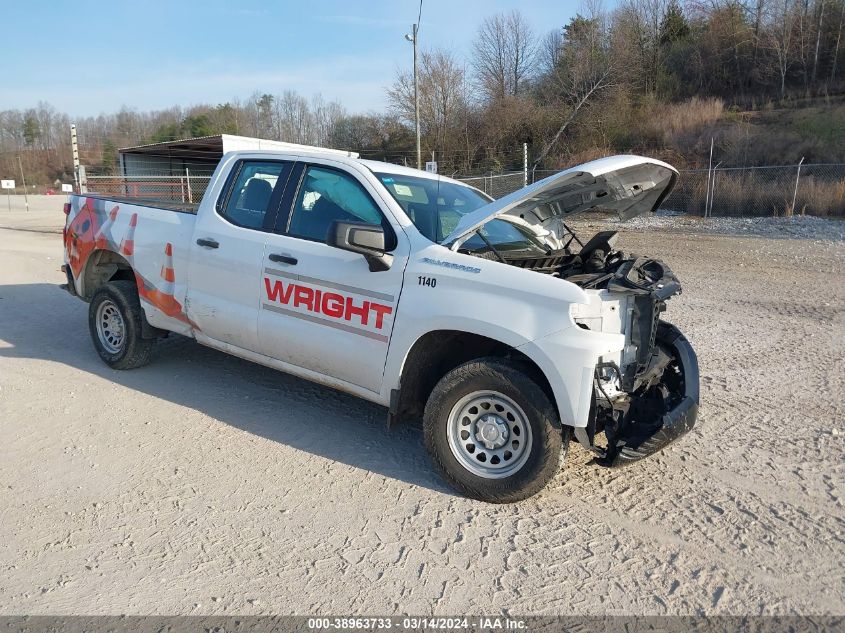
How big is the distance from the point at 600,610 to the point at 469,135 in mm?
38344

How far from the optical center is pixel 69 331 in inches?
288

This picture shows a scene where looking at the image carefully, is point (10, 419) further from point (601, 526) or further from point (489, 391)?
point (601, 526)

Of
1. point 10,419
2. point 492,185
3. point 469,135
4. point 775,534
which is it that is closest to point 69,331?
point 10,419

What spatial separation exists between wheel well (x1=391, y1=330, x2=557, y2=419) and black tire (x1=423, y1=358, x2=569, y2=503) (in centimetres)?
18

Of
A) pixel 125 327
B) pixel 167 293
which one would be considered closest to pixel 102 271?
pixel 125 327

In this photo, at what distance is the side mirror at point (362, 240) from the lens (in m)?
Answer: 3.78

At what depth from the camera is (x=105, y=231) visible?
5.77 metres

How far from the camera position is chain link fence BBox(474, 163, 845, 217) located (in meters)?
20.5

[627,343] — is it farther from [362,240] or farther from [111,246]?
[111,246]

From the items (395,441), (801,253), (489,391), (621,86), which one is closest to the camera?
(489,391)

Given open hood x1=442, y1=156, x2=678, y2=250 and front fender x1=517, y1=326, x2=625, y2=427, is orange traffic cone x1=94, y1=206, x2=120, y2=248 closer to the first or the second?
open hood x1=442, y1=156, x2=678, y2=250

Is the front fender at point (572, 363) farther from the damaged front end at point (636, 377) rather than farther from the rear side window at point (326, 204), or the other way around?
the rear side window at point (326, 204)

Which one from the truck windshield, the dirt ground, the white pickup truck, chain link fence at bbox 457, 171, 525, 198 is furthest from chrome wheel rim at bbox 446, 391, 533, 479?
chain link fence at bbox 457, 171, 525, 198

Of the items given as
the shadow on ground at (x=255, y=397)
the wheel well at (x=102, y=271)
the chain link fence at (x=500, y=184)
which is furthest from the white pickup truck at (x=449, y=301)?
the chain link fence at (x=500, y=184)
